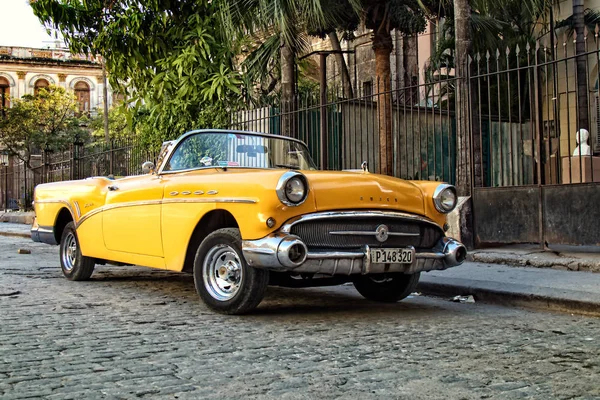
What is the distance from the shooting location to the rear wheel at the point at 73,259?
727 cm

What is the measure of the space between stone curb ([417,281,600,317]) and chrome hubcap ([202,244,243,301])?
244 centimetres

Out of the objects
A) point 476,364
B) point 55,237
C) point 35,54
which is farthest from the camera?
point 35,54

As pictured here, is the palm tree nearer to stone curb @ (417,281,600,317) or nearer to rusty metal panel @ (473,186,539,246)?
rusty metal panel @ (473,186,539,246)

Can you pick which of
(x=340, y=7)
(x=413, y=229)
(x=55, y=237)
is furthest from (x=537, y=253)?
(x=340, y=7)

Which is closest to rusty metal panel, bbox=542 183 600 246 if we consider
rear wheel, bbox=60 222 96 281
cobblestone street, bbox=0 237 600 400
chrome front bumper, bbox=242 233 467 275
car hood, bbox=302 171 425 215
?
cobblestone street, bbox=0 237 600 400

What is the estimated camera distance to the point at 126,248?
628cm

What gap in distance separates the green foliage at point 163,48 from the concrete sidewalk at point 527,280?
6443 mm

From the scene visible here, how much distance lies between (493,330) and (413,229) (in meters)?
0.99

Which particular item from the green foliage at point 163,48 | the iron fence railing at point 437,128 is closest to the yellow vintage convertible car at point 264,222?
the iron fence railing at point 437,128

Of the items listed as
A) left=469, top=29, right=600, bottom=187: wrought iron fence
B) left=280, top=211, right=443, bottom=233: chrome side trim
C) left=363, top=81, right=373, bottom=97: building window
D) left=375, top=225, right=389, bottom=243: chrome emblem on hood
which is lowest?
left=375, top=225, right=389, bottom=243: chrome emblem on hood

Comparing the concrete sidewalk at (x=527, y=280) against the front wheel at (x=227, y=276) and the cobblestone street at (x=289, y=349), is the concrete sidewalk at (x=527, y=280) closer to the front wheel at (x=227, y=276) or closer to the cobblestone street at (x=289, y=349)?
the cobblestone street at (x=289, y=349)

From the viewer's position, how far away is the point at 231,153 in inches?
236

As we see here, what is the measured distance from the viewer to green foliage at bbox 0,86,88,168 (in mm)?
36125

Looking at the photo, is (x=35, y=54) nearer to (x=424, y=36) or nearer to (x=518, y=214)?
(x=424, y=36)
